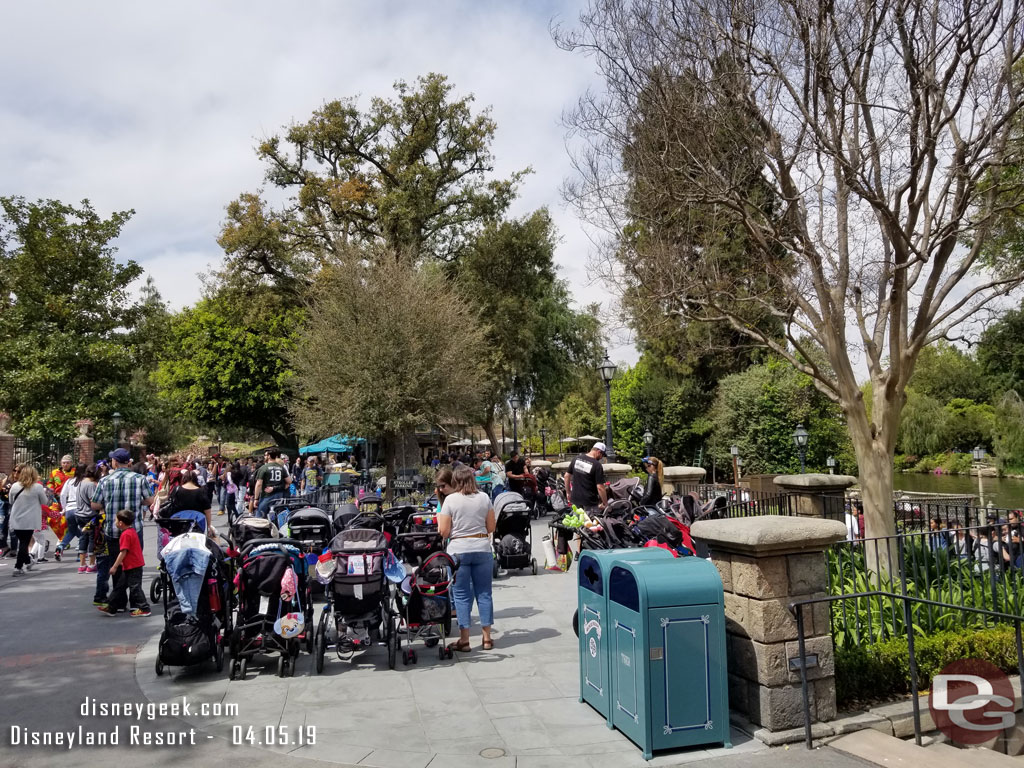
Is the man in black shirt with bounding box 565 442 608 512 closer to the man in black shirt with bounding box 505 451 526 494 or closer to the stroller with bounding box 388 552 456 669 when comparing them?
the stroller with bounding box 388 552 456 669

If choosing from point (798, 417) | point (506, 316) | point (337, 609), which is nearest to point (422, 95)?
point (506, 316)

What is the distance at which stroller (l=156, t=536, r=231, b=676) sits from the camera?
625 cm

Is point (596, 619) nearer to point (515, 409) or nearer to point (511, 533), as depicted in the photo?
point (511, 533)

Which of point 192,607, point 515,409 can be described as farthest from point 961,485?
point 192,607

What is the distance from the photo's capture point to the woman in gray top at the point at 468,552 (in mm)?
6965

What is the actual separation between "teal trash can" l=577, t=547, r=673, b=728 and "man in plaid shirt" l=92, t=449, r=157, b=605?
5864mm

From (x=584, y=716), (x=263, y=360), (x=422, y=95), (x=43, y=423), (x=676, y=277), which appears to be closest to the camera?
(x=584, y=716)

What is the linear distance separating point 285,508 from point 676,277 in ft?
23.8

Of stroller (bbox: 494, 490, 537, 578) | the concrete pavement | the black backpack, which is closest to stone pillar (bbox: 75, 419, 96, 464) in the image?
the concrete pavement

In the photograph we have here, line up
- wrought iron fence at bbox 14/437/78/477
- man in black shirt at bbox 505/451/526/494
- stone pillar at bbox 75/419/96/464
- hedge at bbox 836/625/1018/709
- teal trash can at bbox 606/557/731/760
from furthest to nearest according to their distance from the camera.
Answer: stone pillar at bbox 75/419/96/464 → wrought iron fence at bbox 14/437/78/477 → man in black shirt at bbox 505/451/526/494 → hedge at bbox 836/625/1018/709 → teal trash can at bbox 606/557/731/760

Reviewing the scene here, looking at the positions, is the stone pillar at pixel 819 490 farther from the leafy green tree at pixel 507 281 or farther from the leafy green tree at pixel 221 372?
the leafy green tree at pixel 221 372

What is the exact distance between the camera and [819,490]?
1005 cm

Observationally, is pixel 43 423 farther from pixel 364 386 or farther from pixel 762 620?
pixel 762 620

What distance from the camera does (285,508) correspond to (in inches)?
482
